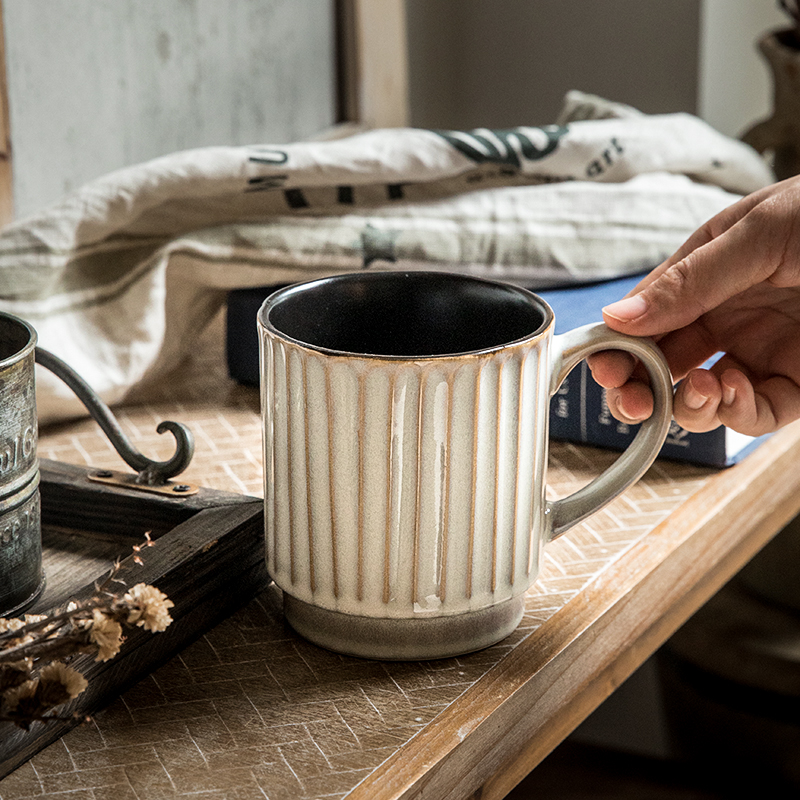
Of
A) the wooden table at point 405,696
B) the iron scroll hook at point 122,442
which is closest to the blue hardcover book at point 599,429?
the wooden table at point 405,696

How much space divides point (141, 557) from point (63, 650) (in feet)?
0.36

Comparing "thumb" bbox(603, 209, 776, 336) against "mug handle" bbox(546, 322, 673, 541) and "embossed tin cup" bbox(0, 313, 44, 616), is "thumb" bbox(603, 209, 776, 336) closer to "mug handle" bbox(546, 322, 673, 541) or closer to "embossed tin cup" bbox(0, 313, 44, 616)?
"mug handle" bbox(546, 322, 673, 541)

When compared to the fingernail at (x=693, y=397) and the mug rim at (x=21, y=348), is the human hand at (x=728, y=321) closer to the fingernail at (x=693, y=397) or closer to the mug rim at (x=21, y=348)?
the fingernail at (x=693, y=397)

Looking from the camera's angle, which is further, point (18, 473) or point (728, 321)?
point (728, 321)

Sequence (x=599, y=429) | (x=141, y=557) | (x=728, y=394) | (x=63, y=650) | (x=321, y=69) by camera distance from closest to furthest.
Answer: (x=63, y=650)
(x=141, y=557)
(x=728, y=394)
(x=599, y=429)
(x=321, y=69)

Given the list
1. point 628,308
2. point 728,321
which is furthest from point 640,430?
point 728,321

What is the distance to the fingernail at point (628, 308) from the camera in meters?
0.47

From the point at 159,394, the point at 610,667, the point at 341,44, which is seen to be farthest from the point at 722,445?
the point at 341,44

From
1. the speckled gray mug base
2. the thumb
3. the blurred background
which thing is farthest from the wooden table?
the blurred background

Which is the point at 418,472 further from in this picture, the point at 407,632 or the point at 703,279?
the point at 703,279

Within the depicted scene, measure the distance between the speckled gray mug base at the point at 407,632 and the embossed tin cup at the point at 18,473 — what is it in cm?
11

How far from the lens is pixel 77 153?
889mm

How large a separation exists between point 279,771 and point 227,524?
0.12 m

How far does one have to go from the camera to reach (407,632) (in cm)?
42
